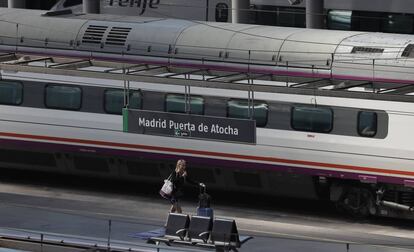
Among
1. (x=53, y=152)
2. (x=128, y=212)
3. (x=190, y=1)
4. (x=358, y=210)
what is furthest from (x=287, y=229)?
(x=190, y=1)

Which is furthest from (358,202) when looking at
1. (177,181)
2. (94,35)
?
(94,35)

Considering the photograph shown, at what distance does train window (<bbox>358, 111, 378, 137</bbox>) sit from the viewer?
26.3 meters

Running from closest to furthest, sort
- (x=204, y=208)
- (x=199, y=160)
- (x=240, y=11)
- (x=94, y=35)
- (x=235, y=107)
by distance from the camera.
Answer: (x=204, y=208) < (x=235, y=107) < (x=199, y=160) < (x=94, y=35) < (x=240, y=11)

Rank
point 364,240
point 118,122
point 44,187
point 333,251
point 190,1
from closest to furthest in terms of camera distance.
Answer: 1. point 333,251
2. point 364,240
3. point 118,122
4. point 44,187
5. point 190,1

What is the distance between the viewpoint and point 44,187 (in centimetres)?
3150

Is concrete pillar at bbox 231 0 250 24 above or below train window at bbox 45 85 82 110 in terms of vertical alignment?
above

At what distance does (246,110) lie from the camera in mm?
27859

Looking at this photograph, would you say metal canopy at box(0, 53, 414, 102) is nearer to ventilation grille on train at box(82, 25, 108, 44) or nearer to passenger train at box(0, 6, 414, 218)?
passenger train at box(0, 6, 414, 218)

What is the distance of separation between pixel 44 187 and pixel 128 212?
13.8ft

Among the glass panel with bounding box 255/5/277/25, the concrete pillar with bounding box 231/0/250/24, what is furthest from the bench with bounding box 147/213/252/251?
the glass panel with bounding box 255/5/277/25

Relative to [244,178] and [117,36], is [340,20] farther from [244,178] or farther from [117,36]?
[244,178]

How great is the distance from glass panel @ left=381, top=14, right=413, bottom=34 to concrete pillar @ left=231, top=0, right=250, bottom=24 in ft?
15.2

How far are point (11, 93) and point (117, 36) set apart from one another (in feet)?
10.6

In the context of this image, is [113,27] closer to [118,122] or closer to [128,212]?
[118,122]
